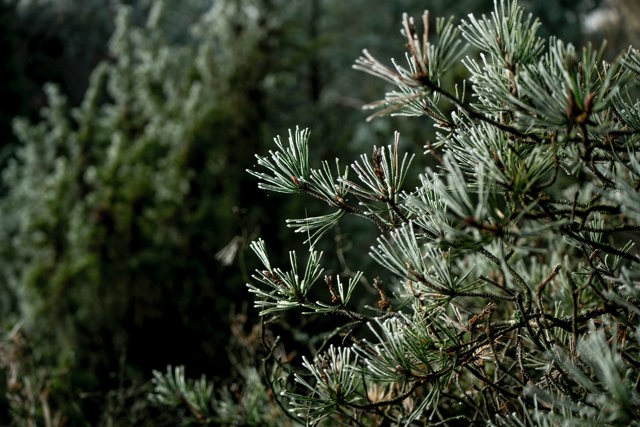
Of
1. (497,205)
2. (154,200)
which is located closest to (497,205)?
(497,205)

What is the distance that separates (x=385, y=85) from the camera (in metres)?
8.51

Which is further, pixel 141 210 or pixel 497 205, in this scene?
pixel 141 210

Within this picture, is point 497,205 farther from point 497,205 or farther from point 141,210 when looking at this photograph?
point 141,210

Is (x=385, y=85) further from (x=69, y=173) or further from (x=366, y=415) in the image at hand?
(x=366, y=415)

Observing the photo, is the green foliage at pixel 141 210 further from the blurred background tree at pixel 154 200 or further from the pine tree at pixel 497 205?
the pine tree at pixel 497 205

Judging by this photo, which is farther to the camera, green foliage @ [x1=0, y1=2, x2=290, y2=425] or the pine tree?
green foliage @ [x1=0, y1=2, x2=290, y2=425]

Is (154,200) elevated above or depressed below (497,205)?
below

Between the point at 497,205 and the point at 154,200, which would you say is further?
the point at 154,200

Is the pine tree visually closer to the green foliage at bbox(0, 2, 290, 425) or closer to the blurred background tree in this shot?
the blurred background tree

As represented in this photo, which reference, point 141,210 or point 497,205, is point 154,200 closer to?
point 141,210

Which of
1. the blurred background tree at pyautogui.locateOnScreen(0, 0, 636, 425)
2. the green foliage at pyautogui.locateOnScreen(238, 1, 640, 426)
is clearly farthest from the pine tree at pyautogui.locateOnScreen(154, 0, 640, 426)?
the blurred background tree at pyautogui.locateOnScreen(0, 0, 636, 425)

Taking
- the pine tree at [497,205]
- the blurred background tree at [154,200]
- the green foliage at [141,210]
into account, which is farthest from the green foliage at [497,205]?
the green foliage at [141,210]

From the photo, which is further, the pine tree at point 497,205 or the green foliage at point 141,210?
the green foliage at point 141,210

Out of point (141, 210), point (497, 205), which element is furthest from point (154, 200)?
point (497, 205)
